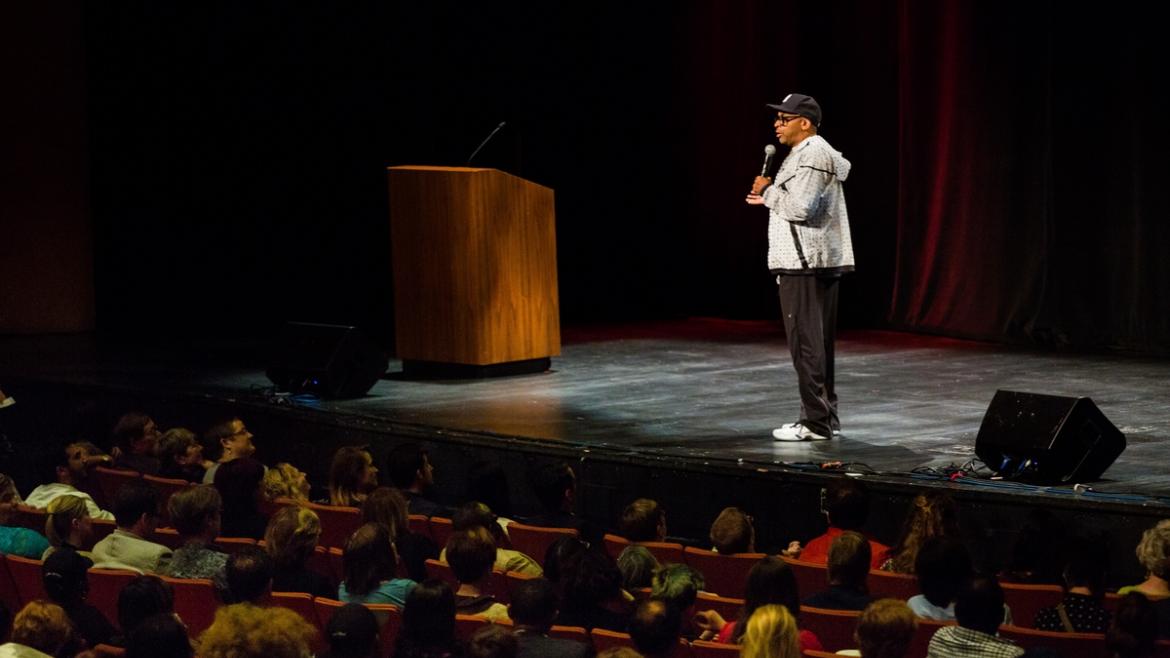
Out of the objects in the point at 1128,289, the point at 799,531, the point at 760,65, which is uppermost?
the point at 760,65

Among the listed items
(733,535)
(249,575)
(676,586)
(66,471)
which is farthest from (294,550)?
(66,471)

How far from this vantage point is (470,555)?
4574mm

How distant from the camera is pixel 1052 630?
430cm

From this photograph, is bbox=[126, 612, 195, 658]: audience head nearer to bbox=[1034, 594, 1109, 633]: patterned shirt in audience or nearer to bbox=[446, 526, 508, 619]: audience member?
bbox=[446, 526, 508, 619]: audience member

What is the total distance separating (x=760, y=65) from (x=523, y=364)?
3.79 m

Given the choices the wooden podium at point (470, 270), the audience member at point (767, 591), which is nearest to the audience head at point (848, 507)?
the audience member at point (767, 591)

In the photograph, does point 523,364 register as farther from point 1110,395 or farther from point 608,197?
point 608,197

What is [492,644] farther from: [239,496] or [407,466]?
[407,466]

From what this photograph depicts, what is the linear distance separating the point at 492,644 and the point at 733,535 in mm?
1581

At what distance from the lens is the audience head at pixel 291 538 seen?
483 centimetres

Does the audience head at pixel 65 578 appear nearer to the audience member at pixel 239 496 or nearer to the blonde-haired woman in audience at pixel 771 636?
the audience member at pixel 239 496

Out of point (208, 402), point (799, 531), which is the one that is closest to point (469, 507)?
point (799, 531)

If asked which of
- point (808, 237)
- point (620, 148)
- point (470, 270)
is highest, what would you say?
point (620, 148)

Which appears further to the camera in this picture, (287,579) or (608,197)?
(608,197)
